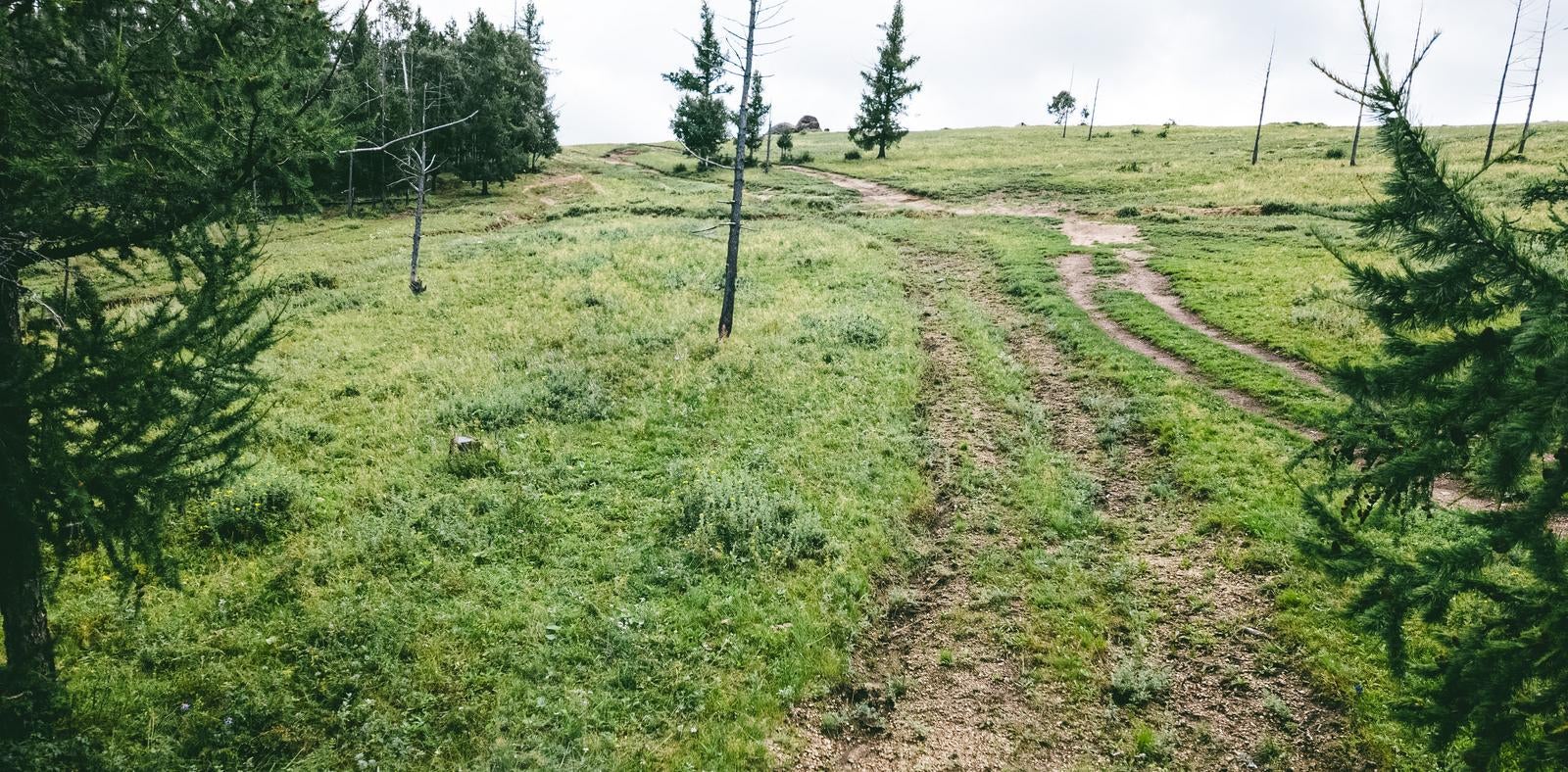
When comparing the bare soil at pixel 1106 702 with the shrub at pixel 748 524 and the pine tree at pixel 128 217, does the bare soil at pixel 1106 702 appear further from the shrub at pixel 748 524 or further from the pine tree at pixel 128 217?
the pine tree at pixel 128 217

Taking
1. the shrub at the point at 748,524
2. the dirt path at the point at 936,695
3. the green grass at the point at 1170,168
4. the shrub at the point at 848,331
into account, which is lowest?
the dirt path at the point at 936,695

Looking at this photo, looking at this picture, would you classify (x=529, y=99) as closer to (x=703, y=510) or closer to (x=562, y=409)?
(x=562, y=409)

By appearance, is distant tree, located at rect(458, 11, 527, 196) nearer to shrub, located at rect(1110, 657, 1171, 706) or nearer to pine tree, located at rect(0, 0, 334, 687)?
pine tree, located at rect(0, 0, 334, 687)

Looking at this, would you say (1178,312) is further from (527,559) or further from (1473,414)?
(527,559)

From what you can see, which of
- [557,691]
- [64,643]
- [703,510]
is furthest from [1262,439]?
[64,643]

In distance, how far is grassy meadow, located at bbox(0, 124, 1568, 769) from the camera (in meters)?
8.38

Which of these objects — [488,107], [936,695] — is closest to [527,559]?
[936,695]

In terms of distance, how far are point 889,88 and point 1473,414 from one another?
74858mm

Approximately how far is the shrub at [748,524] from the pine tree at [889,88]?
6727 cm

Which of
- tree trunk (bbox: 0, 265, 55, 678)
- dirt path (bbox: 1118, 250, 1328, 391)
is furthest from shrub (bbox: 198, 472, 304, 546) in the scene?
dirt path (bbox: 1118, 250, 1328, 391)

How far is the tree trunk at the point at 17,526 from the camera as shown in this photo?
5.19m

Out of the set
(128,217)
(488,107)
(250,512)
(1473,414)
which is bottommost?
(250,512)

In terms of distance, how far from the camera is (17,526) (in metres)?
5.92

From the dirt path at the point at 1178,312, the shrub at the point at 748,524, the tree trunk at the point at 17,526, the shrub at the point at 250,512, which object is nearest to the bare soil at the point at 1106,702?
the shrub at the point at 748,524
